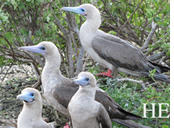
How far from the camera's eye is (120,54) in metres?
6.32

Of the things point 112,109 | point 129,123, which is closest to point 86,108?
point 112,109

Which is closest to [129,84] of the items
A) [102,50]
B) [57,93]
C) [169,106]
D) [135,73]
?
[135,73]

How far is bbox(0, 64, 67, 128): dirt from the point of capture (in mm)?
6148

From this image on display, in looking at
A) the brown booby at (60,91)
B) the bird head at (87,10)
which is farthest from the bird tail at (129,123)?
the bird head at (87,10)

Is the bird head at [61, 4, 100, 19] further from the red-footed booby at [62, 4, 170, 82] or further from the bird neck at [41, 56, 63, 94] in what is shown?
the bird neck at [41, 56, 63, 94]

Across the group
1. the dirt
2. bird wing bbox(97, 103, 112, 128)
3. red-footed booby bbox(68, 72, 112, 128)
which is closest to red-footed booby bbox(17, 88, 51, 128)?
red-footed booby bbox(68, 72, 112, 128)

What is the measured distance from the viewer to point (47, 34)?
6098mm

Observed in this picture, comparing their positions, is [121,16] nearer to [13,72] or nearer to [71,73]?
[71,73]

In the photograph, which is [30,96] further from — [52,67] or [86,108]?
[52,67]

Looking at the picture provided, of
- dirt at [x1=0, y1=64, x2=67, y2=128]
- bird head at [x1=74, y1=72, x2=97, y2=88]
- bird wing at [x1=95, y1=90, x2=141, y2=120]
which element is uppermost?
bird head at [x1=74, y1=72, x2=97, y2=88]

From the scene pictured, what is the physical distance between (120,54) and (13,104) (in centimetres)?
207

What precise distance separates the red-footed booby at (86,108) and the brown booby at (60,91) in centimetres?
40

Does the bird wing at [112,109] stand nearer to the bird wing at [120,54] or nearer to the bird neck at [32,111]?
the bird neck at [32,111]

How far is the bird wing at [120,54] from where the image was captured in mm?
6273
